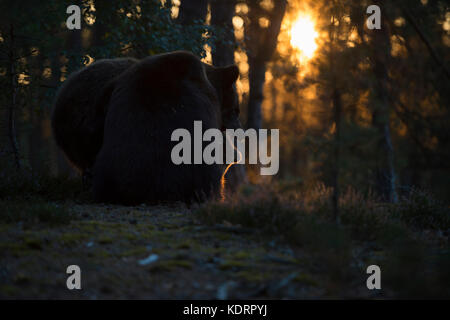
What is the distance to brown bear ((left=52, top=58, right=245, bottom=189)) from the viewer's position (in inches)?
281

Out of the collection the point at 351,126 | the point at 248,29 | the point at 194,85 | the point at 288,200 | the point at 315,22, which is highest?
the point at 248,29

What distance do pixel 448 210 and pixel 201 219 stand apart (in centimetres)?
368

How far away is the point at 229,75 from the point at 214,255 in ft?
14.3

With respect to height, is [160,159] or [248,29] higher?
[248,29]

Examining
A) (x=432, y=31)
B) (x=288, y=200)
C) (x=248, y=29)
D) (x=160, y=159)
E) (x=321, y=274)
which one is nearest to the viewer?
(x=321, y=274)

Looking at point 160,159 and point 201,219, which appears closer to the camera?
point 201,219

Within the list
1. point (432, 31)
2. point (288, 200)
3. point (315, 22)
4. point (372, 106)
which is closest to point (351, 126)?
point (372, 106)

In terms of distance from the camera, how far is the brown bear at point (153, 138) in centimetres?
575

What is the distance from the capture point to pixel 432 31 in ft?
24.6

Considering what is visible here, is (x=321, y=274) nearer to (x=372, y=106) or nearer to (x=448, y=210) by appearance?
(x=372, y=106)

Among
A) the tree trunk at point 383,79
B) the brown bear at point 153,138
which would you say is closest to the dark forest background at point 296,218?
the tree trunk at point 383,79

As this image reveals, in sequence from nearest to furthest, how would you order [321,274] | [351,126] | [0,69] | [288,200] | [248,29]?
[321,274] → [351,126] → [288,200] → [0,69] → [248,29]

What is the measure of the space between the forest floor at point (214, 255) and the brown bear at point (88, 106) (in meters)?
2.21

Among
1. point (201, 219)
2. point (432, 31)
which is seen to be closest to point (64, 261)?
point (201, 219)
